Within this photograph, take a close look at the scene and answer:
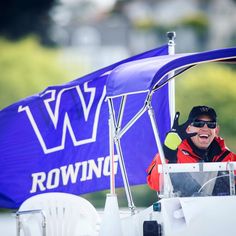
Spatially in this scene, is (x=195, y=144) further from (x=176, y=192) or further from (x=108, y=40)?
(x=108, y=40)

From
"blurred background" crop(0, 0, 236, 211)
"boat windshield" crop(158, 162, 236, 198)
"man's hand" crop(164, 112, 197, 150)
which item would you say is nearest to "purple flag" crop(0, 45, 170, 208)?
"man's hand" crop(164, 112, 197, 150)

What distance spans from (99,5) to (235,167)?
255 ft

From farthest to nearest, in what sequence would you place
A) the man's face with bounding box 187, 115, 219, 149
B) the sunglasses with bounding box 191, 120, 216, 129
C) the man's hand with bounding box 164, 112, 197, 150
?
the sunglasses with bounding box 191, 120, 216, 129 < the man's face with bounding box 187, 115, 219, 149 < the man's hand with bounding box 164, 112, 197, 150

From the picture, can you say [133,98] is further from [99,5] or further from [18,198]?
[99,5]

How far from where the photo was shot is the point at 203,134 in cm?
1068

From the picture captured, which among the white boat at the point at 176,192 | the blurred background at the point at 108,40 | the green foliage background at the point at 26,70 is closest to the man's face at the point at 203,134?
the white boat at the point at 176,192

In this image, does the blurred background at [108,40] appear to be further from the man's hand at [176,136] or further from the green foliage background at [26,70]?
the man's hand at [176,136]

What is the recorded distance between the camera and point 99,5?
286ft

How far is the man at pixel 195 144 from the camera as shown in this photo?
10430 mm

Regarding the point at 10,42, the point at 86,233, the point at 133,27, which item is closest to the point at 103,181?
the point at 86,233

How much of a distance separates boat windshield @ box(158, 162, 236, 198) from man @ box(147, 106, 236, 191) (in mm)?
484

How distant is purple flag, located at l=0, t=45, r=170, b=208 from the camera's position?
12.7 m

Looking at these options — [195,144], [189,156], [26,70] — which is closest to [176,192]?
[189,156]

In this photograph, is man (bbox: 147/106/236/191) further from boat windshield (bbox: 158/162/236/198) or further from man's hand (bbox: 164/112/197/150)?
boat windshield (bbox: 158/162/236/198)
